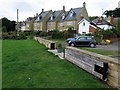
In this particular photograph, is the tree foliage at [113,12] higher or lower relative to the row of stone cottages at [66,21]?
higher

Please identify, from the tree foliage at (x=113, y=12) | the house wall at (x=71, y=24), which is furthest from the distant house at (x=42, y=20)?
the tree foliage at (x=113, y=12)

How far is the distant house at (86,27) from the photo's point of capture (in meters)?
51.7

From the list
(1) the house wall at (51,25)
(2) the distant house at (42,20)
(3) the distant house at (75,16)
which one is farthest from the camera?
(2) the distant house at (42,20)

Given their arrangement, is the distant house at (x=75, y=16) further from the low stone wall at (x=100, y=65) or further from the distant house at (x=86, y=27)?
the low stone wall at (x=100, y=65)

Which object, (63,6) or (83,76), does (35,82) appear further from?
(63,6)

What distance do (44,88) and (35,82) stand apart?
779mm

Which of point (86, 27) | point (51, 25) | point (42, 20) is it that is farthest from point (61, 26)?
point (86, 27)

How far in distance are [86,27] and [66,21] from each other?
11.3 m

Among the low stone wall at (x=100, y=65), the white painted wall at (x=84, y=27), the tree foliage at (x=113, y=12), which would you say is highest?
the tree foliage at (x=113, y=12)

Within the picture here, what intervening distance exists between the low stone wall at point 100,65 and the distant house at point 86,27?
4109 cm

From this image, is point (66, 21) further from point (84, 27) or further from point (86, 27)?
point (86, 27)

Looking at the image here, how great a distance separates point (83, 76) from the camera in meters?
8.44

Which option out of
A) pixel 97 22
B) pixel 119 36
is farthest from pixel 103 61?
pixel 97 22

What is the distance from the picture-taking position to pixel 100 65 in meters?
7.73
